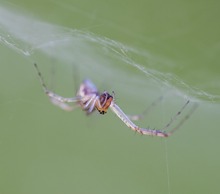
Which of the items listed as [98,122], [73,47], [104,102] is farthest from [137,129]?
[98,122]

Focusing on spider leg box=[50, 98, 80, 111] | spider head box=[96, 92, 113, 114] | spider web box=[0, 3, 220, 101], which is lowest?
spider head box=[96, 92, 113, 114]

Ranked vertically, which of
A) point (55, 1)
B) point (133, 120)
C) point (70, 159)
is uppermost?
point (55, 1)

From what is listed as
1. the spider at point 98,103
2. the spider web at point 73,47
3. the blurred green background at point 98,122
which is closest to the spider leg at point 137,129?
the spider at point 98,103

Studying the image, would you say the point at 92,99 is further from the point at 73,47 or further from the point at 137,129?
the point at 73,47

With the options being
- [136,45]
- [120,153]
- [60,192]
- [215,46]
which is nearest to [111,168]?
[120,153]

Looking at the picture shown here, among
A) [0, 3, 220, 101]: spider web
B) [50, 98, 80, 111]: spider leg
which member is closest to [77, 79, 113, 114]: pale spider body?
[50, 98, 80, 111]: spider leg

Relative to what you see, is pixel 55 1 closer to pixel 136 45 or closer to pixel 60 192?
pixel 136 45

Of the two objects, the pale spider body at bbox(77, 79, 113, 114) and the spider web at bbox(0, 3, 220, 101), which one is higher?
the spider web at bbox(0, 3, 220, 101)

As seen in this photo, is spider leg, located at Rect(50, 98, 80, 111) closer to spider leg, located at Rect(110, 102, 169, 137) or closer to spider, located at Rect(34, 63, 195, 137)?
spider, located at Rect(34, 63, 195, 137)
